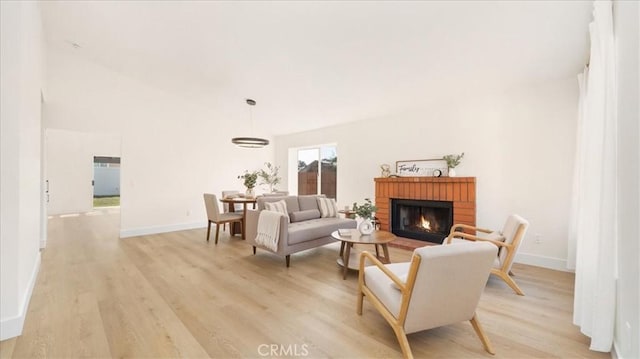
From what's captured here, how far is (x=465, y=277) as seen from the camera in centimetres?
176

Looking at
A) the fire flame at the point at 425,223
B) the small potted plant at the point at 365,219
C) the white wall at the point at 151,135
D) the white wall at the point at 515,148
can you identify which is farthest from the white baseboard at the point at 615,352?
the white wall at the point at 151,135

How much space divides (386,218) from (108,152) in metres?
10.5

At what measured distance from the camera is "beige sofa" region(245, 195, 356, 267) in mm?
3648

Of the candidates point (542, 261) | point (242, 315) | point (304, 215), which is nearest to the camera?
point (242, 315)

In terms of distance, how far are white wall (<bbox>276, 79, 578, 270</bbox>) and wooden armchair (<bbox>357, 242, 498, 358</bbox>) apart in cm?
265

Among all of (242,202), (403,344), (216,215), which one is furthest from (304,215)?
(403,344)

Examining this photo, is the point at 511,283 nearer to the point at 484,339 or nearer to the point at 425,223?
→ the point at 484,339

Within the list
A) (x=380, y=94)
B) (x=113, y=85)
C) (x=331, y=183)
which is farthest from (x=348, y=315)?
(x=113, y=85)

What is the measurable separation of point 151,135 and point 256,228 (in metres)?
3.70

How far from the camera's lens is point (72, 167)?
905 centimetres

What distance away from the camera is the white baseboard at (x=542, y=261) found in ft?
11.5

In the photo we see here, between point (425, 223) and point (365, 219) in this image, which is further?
point (425, 223)

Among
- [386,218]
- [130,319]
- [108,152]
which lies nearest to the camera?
[130,319]

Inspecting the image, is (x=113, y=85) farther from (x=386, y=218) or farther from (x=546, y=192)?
(x=546, y=192)
